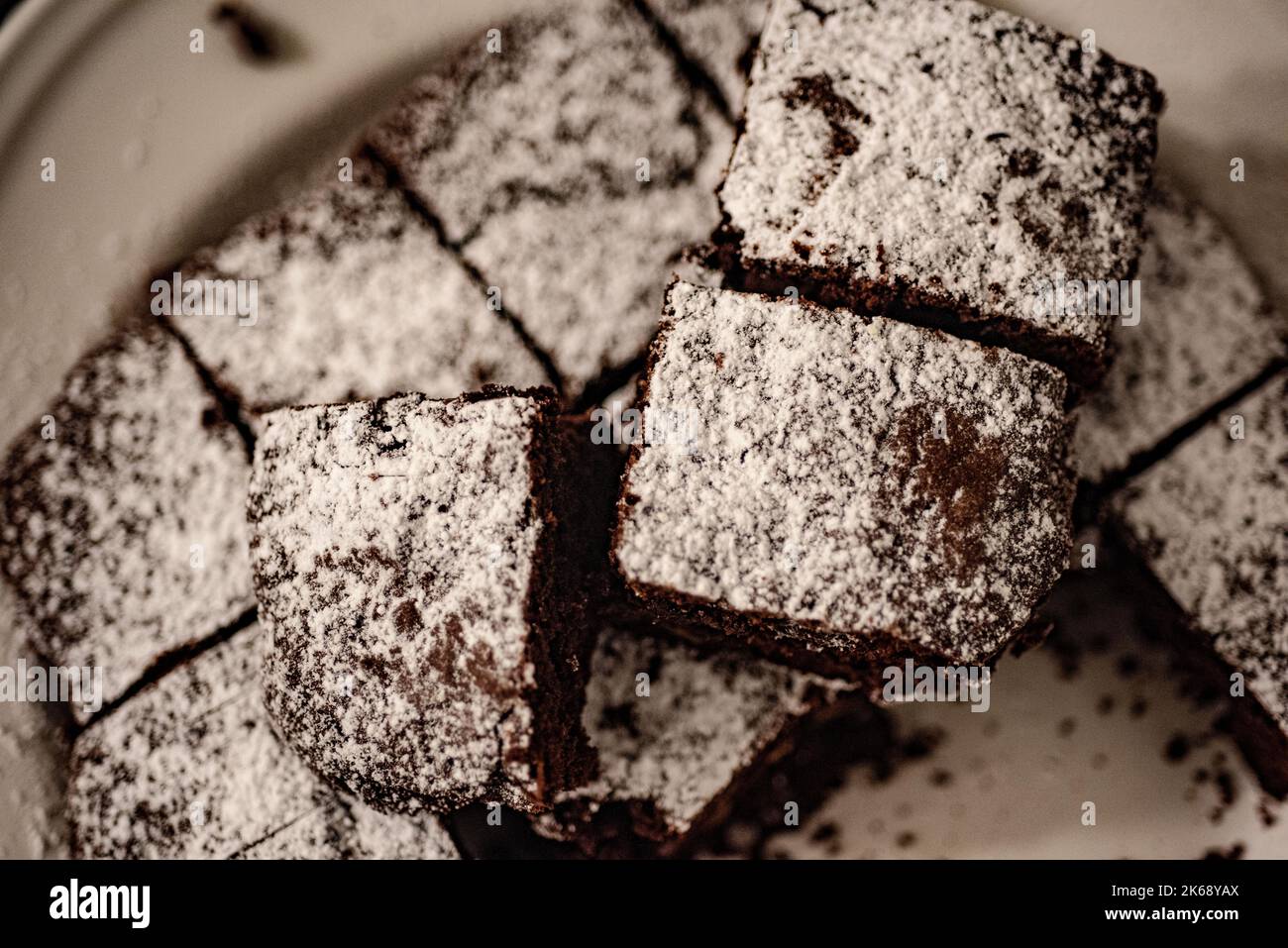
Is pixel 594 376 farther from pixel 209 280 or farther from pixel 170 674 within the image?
pixel 170 674

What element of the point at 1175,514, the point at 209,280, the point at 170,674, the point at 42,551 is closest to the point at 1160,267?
the point at 1175,514

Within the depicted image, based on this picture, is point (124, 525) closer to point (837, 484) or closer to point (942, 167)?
point (837, 484)

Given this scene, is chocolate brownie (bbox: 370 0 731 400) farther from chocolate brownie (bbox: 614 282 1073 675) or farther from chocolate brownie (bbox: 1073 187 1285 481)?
chocolate brownie (bbox: 1073 187 1285 481)

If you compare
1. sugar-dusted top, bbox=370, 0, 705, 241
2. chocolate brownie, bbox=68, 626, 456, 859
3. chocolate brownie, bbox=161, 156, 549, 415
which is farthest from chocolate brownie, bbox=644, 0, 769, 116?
chocolate brownie, bbox=68, 626, 456, 859

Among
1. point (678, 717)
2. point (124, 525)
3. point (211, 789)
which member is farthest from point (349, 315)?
point (678, 717)

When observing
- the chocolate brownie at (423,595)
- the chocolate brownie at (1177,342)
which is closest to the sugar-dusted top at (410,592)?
the chocolate brownie at (423,595)
